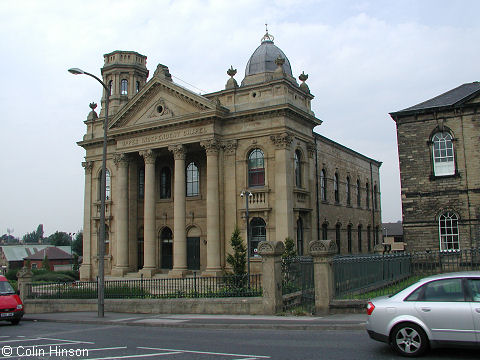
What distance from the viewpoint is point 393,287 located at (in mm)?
19562

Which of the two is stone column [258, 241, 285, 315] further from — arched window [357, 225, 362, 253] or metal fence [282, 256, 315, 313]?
arched window [357, 225, 362, 253]

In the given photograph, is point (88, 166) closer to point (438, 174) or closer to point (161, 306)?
point (161, 306)

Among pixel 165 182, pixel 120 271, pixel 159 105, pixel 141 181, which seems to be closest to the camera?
pixel 159 105

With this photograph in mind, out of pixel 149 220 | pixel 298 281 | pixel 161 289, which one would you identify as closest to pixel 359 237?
pixel 149 220

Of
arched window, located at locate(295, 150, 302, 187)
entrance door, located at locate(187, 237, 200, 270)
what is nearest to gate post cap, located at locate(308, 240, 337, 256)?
arched window, located at locate(295, 150, 302, 187)

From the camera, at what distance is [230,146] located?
32531 mm

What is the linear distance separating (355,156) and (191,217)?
1838 centimetres

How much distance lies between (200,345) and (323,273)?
18.8ft

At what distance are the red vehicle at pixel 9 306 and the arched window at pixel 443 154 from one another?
71.2ft

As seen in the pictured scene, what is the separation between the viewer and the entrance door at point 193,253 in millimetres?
34594

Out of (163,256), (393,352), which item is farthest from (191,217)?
(393,352)

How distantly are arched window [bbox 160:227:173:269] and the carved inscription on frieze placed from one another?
674 cm

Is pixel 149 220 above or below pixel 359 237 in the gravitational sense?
above

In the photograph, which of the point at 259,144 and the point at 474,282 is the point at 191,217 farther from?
the point at 474,282
